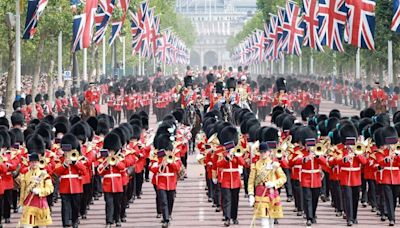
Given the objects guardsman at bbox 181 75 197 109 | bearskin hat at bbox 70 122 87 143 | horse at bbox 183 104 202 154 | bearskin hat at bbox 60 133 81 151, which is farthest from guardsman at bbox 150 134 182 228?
guardsman at bbox 181 75 197 109

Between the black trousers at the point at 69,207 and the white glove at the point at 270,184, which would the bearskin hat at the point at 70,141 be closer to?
the black trousers at the point at 69,207

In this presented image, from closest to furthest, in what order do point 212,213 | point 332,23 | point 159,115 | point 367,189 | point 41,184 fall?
point 41,184
point 212,213
point 367,189
point 332,23
point 159,115

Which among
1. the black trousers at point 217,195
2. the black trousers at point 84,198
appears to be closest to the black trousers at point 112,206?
the black trousers at point 84,198

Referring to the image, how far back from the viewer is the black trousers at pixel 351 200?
24.8 metres

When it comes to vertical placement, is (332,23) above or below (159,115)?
above

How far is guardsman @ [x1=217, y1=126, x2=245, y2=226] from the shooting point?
24.4 meters

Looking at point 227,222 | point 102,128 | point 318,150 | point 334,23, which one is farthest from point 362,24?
point 227,222

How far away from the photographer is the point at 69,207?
965 inches

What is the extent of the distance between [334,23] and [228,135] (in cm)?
2424

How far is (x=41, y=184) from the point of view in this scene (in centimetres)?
2184

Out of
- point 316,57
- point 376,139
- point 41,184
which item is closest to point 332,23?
point 376,139

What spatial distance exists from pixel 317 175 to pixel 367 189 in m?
4.92

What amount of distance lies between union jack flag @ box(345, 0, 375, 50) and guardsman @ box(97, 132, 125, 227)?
20115 millimetres

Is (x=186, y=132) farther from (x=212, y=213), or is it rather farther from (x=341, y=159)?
(x=341, y=159)
